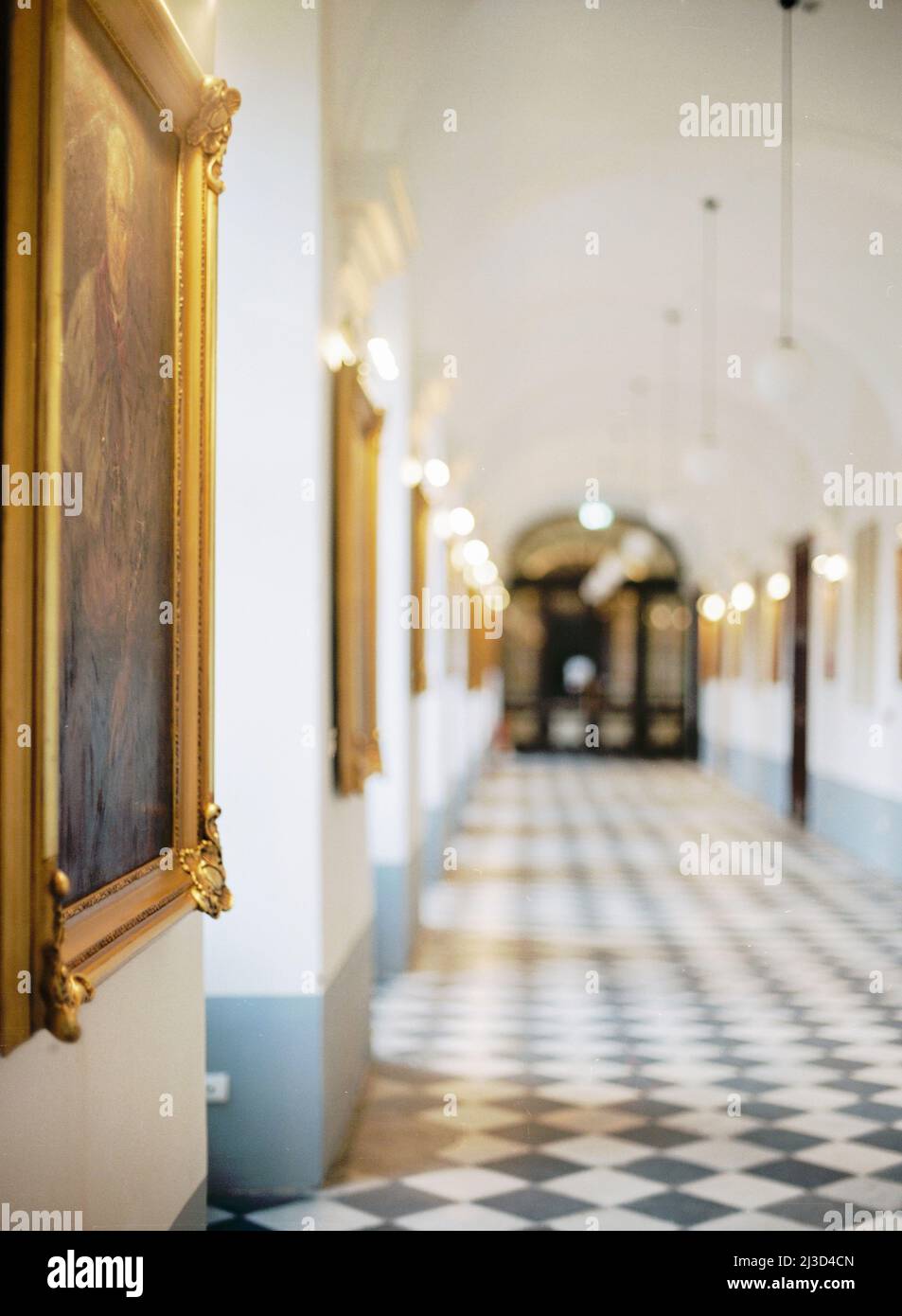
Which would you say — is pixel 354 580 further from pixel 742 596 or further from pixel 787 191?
pixel 742 596

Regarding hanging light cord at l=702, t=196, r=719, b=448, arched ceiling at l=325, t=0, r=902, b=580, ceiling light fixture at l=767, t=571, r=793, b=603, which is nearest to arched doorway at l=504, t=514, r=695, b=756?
ceiling light fixture at l=767, t=571, r=793, b=603

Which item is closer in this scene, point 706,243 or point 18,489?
point 18,489

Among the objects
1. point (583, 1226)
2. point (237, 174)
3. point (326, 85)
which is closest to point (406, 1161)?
point (583, 1226)

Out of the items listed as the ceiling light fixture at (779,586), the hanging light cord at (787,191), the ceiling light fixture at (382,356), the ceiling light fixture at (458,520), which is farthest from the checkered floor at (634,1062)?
the ceiling light fixture at (779,586)

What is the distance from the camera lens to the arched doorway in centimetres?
2959

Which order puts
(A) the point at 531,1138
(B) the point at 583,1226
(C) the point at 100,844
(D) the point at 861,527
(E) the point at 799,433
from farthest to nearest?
(E) the point at 799,433
(D) the point at 861,527
(A) the point at 531,1138
(B) the point at 583,1226
(C) the point at 100,844

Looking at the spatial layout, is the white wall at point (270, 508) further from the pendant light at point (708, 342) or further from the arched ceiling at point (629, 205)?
the pendant light at point (708, 342)

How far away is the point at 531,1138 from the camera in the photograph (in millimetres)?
5453

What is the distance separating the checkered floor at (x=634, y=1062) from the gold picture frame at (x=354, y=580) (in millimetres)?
1434

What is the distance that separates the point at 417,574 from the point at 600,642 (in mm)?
21247

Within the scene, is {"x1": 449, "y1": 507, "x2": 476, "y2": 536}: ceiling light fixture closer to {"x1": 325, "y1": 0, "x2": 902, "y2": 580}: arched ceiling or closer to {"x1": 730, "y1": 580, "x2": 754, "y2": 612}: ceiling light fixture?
{"x1": 325, "y1": 0, "x2": 902, "y2": 580}: arched ceiling

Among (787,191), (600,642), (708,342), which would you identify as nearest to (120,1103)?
(787,191)

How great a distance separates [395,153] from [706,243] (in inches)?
205
